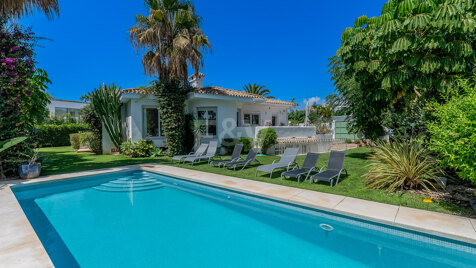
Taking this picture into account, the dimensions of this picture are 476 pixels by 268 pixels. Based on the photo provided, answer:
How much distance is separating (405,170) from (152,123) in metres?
17.1

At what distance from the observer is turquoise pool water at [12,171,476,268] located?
168 inches

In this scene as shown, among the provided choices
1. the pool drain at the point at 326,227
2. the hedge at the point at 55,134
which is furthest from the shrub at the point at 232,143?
the hedge at the point at 55,134

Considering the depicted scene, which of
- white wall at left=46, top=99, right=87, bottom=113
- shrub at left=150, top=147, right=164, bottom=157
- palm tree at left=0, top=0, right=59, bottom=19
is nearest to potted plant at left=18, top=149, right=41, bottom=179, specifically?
palm tree at left=0, top=0, right=59, bottom=19

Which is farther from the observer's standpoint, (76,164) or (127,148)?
(127,148)

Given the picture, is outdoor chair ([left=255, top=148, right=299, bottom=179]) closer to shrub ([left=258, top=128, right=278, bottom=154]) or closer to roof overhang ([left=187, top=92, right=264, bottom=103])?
shrub ([left=258, top=128, right=278, bottom=154])

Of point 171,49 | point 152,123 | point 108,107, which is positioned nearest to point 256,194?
point 171,49

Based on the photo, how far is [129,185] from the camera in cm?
970

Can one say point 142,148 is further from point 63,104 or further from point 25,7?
point 63,104

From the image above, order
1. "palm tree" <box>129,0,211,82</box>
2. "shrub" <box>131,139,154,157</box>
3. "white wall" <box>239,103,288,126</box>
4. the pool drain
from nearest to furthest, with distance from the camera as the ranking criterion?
the pool drain < "palm tree" <box>129,0,211,82</box> < "shrub" <box>131,139,154,157</box> < "white wall" <box>239,103,288,126</box>

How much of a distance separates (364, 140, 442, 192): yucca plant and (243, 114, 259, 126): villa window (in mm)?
14984

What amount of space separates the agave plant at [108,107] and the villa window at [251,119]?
11.4 meters

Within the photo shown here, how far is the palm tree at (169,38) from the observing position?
15242 millimetres

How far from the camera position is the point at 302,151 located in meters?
19.5

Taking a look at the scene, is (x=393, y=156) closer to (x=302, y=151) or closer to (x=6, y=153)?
(x=302, y=151)
